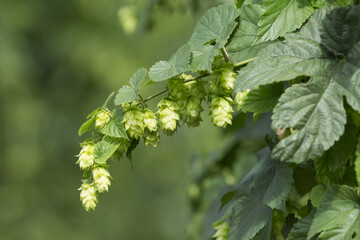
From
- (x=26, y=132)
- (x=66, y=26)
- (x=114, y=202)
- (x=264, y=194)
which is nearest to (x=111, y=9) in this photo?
(x=66, y=26)

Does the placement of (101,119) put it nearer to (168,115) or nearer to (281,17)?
(168,115)

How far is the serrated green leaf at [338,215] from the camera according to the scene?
895 mm

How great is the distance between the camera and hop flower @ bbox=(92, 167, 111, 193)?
106cm

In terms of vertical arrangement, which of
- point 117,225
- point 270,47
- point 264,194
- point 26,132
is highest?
point 26,132

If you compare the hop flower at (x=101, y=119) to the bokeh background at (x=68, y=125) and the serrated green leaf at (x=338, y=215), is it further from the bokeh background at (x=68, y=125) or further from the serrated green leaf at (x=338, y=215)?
the bokeh background at (x=68, y=125)

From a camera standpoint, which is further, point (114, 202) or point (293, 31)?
point (114, 202)

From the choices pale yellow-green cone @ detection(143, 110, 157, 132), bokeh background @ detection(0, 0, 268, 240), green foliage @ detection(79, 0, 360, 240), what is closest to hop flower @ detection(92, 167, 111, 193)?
green foliage @ detection(79, 0, 360, 240)

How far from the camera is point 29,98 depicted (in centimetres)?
1019

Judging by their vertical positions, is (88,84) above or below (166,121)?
above

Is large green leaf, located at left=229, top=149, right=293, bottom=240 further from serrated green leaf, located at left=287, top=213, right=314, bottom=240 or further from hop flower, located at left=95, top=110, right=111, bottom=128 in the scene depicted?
hop flower, located at left=95, top=110, right=111, bottom=128

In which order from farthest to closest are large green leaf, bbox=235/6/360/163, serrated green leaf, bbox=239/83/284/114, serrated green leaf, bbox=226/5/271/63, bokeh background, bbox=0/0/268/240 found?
bokeh background, bbox=0/0/268/240 < serrated green leaf, bbox=226/5/271/63 < serrated green leaf, bbox=239/83/284/114 < large green leaf, bbox=235/6/360/163

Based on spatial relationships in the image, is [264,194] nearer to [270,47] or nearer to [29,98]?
[270,47]

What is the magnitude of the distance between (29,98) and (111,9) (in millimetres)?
1929

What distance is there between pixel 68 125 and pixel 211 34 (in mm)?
9691
